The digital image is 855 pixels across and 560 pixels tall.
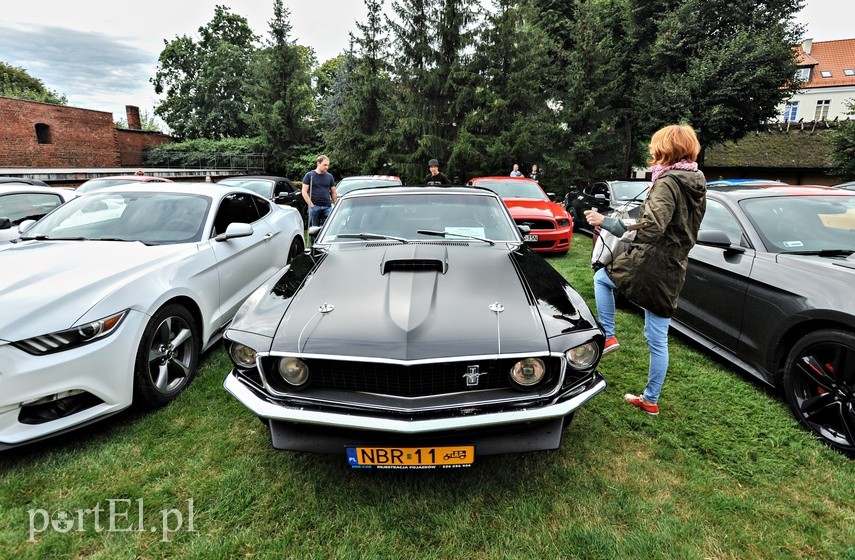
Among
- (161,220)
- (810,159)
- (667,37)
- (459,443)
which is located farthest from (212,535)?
(810,159)

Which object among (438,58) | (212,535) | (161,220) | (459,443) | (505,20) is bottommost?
(212,535)

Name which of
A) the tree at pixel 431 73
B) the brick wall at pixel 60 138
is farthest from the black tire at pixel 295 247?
the brick wall at pixel 60 138

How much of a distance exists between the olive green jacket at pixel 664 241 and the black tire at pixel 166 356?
316 centimetres

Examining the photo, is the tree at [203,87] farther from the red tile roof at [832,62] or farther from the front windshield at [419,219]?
the red tile roof at [832,62]

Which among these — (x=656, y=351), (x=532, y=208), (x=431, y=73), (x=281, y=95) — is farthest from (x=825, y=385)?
(x=281, y=95)

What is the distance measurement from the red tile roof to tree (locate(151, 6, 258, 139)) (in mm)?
54387

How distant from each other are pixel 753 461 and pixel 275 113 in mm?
28384

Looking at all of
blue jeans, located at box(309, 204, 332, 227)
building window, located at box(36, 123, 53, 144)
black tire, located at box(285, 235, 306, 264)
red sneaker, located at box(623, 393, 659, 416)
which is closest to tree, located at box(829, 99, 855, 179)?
blue jeans, located at box(309, 204, 332, 227)

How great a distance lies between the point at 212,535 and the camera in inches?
80.7

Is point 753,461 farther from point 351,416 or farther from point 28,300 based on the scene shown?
point 28,300

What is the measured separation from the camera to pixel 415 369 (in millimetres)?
1991

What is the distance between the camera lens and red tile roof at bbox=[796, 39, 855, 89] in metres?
43.9

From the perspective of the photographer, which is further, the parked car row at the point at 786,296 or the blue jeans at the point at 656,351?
the blue jeans at the point at 656,351

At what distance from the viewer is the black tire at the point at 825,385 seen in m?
2.54
